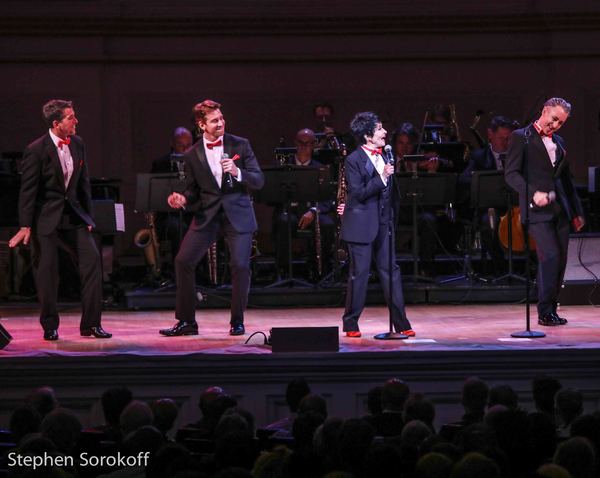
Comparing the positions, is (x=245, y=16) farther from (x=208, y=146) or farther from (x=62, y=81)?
(x=208, y=146)

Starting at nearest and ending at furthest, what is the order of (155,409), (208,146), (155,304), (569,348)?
(155,409), (569,348), (208,146), (155,304)

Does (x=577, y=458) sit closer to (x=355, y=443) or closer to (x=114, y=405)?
(x=355, y=443)

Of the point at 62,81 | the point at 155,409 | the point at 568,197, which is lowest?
the point at 155,409

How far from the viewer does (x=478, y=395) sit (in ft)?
20.8

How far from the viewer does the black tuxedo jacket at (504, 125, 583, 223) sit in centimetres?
921

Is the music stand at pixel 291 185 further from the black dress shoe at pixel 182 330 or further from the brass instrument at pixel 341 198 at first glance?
the black dress shoe at pixel 182 330

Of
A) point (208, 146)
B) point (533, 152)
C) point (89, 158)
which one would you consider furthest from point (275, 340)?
point (89, 158)

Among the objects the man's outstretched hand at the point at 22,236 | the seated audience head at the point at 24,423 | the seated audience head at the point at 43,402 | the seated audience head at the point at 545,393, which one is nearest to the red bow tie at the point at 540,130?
the seated audience head at the point at 545,393

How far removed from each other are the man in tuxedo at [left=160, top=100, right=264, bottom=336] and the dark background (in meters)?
5.18

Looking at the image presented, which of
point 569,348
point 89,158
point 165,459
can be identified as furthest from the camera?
point 89,158

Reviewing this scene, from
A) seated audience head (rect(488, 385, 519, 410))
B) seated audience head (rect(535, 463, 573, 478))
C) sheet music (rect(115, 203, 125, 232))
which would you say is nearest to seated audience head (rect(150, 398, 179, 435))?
seated audience head (rect(488, 385, 519, 410))

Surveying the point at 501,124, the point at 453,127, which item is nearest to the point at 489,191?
the point at 501,124

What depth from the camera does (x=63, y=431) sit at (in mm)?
5324

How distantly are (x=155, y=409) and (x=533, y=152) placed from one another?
14.6 feet
